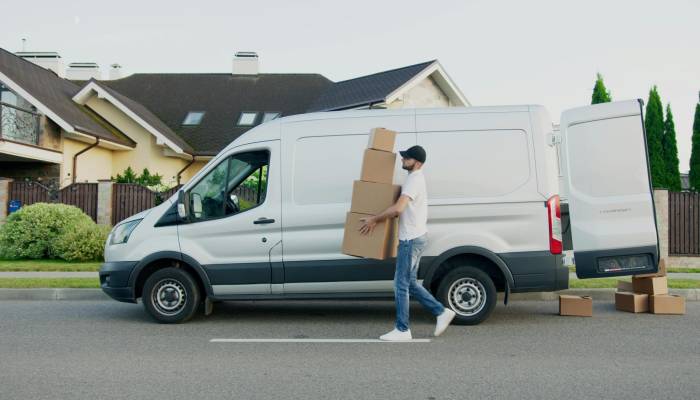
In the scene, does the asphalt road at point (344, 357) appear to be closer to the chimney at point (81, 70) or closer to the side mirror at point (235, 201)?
the side mirror at point (235, 201)

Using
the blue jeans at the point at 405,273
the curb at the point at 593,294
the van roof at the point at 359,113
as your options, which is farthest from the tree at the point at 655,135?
the blue jeans at the point at 405,273

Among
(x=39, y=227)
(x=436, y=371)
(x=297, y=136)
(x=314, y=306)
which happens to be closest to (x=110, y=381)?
(x=436, y=371)

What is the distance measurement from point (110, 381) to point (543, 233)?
4.70 m

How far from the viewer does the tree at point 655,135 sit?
1945 cm

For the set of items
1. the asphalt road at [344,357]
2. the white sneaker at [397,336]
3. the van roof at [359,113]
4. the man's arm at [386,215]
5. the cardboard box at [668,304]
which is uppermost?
the van roof at [359,113]

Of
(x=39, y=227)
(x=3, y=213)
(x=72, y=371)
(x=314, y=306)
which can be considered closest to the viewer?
(x=72, y=371)

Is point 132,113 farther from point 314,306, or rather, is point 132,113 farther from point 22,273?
point 314,306

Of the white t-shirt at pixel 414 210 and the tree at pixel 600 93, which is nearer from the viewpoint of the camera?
the white t-shirt at pixel 414 210

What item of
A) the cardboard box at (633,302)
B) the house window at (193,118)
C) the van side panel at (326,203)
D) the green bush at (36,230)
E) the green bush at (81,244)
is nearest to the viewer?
the van side panel at (326,203)

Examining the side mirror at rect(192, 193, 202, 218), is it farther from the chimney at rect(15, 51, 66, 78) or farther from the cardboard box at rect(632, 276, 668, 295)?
the chimney at rect(15, 51, 66, 78)

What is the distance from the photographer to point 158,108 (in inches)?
1107

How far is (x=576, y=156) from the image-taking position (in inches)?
291

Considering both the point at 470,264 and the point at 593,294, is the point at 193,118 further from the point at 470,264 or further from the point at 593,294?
the point at 470,264

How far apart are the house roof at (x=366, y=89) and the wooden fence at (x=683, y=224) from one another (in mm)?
9460
